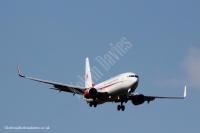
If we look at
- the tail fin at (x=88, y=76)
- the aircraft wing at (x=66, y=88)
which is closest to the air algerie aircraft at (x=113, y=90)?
the aircraft wing at (x=66, y=88)

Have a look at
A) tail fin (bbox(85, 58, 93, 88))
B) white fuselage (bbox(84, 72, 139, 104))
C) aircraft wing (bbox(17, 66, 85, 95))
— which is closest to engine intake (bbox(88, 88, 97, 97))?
white fuselage (bbox(84, 72, 139, 104))

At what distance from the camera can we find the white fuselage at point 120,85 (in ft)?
268

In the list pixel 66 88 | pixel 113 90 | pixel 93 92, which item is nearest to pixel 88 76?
pixel 66 88

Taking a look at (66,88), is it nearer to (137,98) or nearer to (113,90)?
(113,90)

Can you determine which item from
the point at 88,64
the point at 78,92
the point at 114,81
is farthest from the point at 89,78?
the point at 114,81

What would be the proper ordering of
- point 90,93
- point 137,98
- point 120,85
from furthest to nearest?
1. point 137,98
2. point 90,93
3. point 120,85

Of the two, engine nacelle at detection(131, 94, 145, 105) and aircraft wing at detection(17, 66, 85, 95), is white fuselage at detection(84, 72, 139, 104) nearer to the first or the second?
aircraft wing at detection(17, 66, 85, 95)

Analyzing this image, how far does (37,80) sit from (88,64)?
22768 millimetres

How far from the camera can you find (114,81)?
275 feet

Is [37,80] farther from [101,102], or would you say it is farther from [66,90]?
[101,102]

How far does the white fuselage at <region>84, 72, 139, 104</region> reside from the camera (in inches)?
3211

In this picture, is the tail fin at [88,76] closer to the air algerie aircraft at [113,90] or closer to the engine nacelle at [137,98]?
the air algerie aircraft at [113,90]

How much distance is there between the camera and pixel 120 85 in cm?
8219

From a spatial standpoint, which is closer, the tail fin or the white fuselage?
the white fuselage
